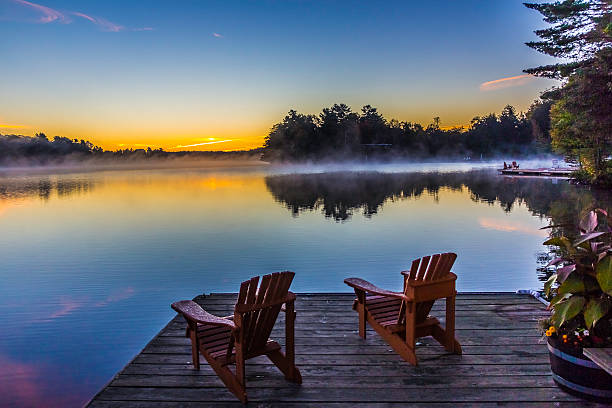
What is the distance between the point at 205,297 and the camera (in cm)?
608

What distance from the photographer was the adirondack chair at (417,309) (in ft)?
12.1

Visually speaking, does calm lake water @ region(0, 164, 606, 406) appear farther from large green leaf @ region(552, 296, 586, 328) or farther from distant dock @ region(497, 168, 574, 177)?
distant dock @ region(497, 168, 574, 177)

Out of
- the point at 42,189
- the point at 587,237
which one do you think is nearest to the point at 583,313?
the point at 587,237

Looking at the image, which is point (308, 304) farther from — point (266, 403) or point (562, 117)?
point (562, 117)

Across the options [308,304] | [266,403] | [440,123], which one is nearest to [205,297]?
[308,304]

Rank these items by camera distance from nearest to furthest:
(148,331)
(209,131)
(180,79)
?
(148,331), (180,79), (209,131)

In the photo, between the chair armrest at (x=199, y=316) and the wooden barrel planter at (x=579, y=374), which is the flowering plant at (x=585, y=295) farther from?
the chair armrest at (x=199, y=316)

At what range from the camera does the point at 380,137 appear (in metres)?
105

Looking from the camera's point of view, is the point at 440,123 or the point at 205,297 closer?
the point at 205,297

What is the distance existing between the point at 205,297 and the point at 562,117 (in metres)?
36.4

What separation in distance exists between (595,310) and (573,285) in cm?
19

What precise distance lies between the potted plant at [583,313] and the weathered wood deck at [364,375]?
21 cm

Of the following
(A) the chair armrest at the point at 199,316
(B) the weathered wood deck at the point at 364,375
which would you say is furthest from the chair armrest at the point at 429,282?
(A) the chair armrest at the point at 199,316

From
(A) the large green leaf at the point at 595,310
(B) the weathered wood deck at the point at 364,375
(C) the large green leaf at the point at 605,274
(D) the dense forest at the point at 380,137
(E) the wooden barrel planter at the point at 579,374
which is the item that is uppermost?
(D) the dense forest at the point at 380,137
